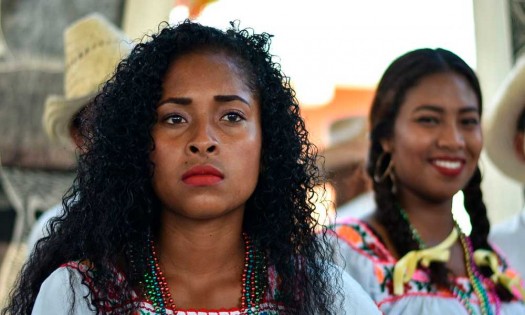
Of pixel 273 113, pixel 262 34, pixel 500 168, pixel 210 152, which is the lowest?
pixel 210 152

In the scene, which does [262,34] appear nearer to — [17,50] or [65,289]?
[65,289]

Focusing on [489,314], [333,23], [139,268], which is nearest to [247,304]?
[139,268]

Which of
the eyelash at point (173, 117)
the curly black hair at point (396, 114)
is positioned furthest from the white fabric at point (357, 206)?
the eyelash at point (173, 117)

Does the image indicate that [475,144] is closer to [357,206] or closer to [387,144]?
[387,144]

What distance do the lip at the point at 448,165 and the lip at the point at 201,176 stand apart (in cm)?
94

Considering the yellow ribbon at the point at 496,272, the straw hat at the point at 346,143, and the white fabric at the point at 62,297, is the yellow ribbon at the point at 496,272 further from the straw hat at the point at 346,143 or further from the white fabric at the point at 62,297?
the straw hat at the point at 346,143

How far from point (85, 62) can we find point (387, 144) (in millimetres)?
1324

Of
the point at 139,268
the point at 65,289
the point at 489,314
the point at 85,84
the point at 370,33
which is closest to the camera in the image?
the point at 65,289

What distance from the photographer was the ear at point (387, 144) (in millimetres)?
2543

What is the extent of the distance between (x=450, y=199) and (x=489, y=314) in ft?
1.32

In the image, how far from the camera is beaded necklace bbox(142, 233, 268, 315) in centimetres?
167

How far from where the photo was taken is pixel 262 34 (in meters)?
1.96

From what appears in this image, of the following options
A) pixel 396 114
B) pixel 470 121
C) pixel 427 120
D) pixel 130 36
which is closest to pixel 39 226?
pixel 130 36

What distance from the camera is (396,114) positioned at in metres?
2.53
